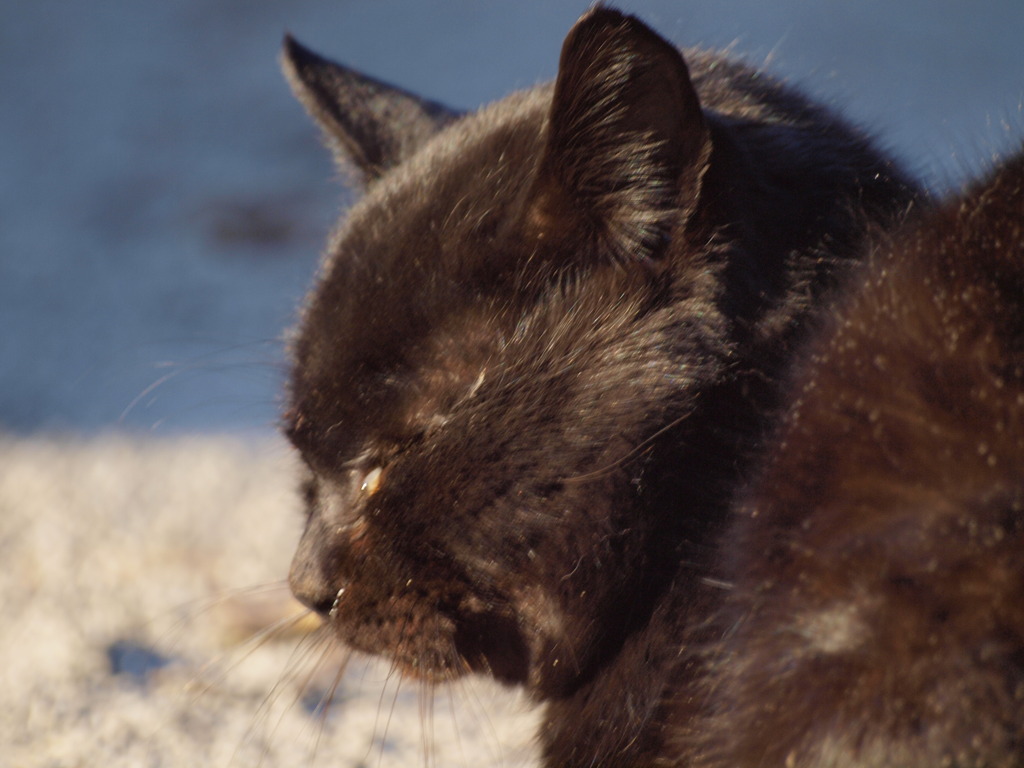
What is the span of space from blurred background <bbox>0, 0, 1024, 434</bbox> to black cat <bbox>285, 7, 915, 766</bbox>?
112 centimetres

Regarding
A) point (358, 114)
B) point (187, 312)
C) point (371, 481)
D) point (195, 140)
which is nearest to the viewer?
point (371, 481)

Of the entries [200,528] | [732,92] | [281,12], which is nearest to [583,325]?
A: [732,92]

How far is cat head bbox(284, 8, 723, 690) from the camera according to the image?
77 cm

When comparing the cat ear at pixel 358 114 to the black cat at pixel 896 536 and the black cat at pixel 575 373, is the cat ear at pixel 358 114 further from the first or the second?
the black cat at pixel 896 536

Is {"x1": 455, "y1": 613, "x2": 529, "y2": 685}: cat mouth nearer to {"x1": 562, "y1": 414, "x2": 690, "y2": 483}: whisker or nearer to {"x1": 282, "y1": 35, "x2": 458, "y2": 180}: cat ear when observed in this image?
{"x1": 562, "y1": 414, "x2": 690, "y2": 483}: whisker

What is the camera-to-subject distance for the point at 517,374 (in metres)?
0.82

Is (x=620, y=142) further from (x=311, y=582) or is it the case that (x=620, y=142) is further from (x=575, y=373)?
(x=311, y=582)

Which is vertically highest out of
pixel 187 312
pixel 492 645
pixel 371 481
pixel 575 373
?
pixel 575 373

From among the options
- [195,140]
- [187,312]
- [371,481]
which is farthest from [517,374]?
[195,140]

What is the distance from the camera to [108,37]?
3623 mm

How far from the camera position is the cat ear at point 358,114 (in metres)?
1.15

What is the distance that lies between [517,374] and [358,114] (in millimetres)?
478

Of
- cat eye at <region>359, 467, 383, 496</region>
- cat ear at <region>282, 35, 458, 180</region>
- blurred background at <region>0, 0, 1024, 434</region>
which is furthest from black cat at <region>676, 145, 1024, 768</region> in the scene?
blurred background at <region>0, 0, 1024, 434</region>

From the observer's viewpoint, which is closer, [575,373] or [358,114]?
[575,373]
